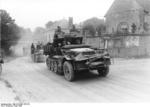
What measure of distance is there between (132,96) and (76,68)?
275cm

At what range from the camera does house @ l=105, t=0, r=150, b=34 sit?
2739 centimetres

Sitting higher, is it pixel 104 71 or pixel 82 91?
pixel 104 71

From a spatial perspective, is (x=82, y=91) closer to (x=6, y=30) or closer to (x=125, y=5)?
(x=6, y=30)

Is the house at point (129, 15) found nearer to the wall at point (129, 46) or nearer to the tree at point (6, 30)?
the wall at point (129, 46)

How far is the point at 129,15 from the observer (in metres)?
27.8

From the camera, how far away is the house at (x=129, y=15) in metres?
27.4

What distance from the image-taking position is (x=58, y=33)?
412 inches

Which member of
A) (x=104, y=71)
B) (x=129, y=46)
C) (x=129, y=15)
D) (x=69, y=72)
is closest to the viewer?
(x=69, y=72)

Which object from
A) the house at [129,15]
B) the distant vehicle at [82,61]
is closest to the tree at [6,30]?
the distant vehicle at [82,61]

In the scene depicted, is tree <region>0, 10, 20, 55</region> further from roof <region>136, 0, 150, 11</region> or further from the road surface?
roof <region>136, 0, 150, 11</region>

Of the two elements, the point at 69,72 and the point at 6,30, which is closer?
the point at 69,72

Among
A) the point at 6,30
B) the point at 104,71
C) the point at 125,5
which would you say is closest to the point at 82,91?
the point at 104,71

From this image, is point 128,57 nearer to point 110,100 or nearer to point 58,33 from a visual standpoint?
point 58,33

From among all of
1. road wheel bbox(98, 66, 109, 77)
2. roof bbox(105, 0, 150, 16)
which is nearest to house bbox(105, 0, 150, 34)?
roof bbox(105, 0, 150, 16)
